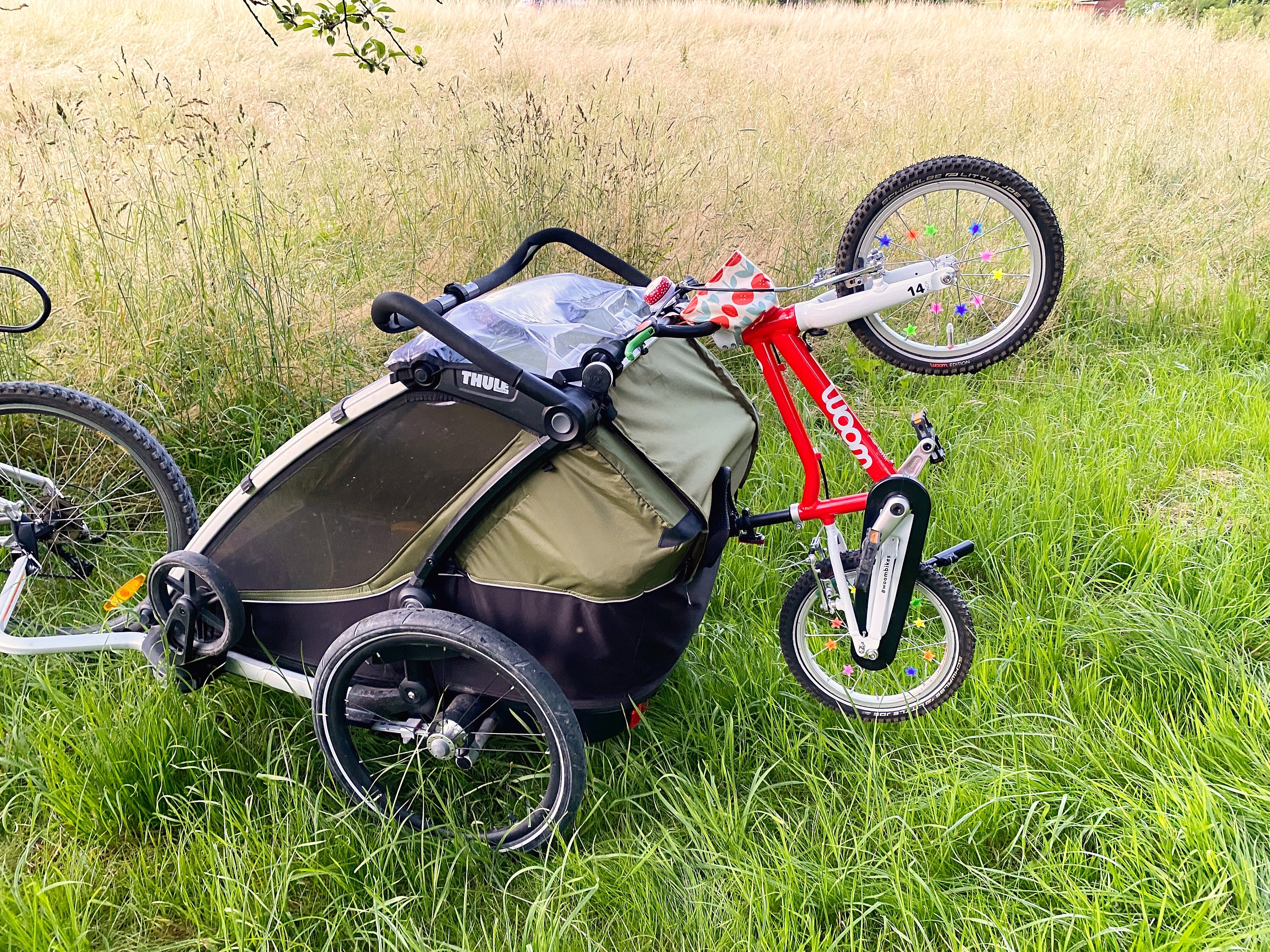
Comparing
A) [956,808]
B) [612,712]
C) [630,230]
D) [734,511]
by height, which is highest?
[630,230]

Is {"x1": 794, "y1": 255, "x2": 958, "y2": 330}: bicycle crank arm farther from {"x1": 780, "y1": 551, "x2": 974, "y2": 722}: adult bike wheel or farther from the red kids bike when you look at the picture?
{"x1": 780, "y1": 551, "x2": 974, "y2": 722}: adult bike wheel

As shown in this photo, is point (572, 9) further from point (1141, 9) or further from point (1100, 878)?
point (1100, 878)

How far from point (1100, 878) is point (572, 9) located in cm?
1170

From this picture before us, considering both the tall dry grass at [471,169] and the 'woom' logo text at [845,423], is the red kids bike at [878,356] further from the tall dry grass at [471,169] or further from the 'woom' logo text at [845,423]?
the tall dry grass at [471,169]

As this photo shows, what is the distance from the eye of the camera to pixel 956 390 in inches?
152

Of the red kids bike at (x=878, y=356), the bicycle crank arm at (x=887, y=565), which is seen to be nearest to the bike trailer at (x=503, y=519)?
the red kids bike at (x=878, y=356)

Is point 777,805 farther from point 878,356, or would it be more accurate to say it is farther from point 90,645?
point 90,645

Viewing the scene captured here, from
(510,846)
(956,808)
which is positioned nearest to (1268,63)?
(956,808)

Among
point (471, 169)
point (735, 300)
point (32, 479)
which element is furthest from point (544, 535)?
point (471, 169)

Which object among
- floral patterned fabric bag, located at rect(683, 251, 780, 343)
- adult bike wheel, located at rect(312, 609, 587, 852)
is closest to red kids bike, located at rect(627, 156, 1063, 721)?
floral patterned fabric bag, located at rect(683, 251, 780, 343)

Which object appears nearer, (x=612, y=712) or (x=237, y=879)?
(x=237, y=879)

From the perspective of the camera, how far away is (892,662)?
2205 mm

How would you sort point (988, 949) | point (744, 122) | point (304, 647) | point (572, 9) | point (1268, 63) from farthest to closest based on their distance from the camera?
point (572, 9) < point (1268, 63) < point (744, 122) < point (304, 647) < point (988, 949)

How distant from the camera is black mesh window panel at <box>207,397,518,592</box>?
1.99 meters
